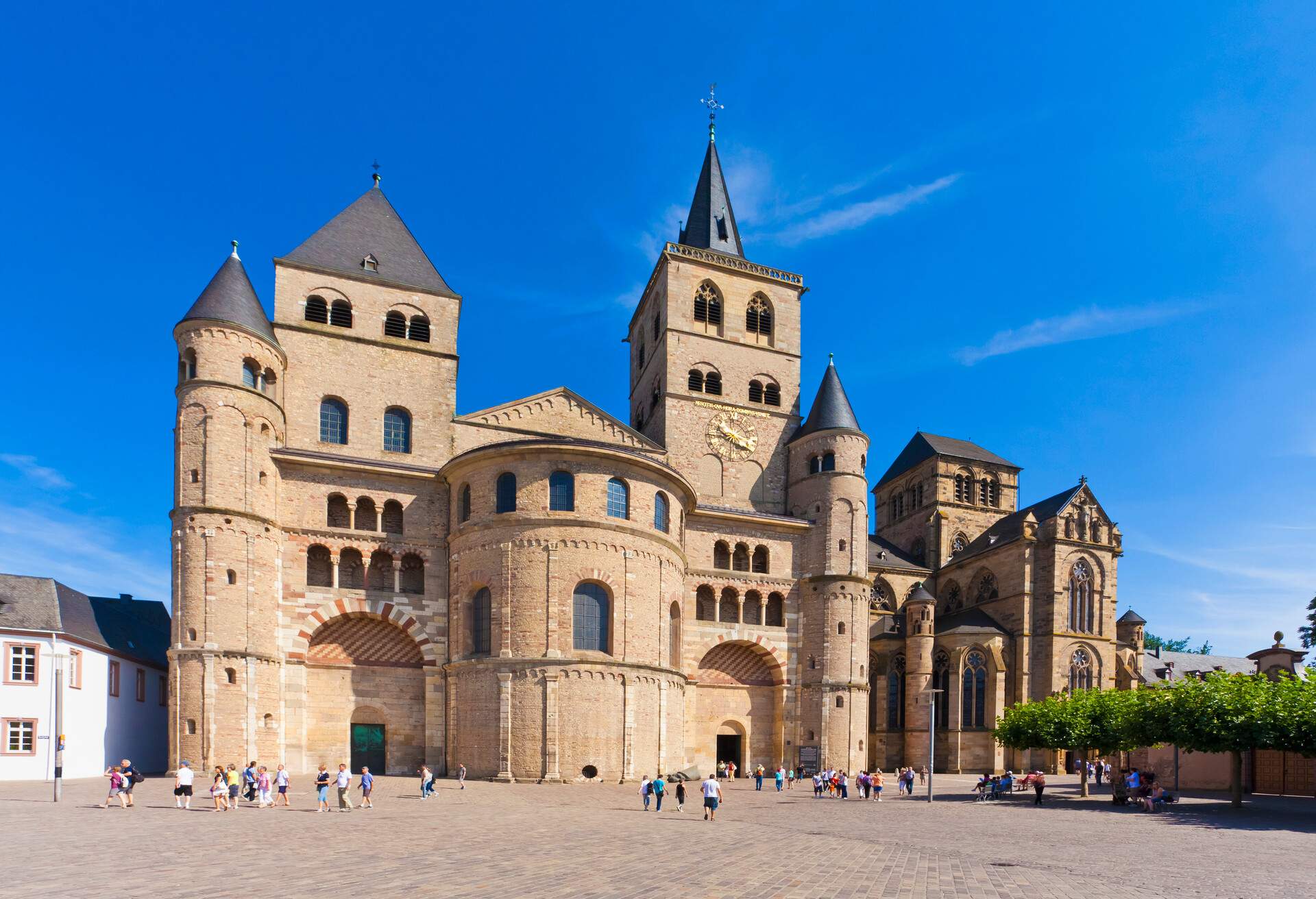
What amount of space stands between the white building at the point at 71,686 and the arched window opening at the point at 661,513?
22770mm

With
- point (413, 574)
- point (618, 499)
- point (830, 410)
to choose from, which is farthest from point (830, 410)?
point (413, 574)

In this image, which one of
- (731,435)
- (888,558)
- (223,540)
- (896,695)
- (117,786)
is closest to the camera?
(117,786)

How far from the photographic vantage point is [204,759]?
32844mm

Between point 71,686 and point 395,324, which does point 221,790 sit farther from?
point 395,324

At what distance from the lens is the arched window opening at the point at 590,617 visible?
36.2 metres

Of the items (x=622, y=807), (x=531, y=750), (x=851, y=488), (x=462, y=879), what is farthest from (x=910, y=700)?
(x=462, y=879)

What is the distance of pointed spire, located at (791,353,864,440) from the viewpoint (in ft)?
161

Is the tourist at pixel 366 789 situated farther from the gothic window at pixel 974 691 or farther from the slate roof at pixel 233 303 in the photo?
the gothic window at pixel 974 691

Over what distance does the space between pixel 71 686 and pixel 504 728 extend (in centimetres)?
1701

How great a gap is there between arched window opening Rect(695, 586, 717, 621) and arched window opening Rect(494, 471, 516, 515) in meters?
12.1

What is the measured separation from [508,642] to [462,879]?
22086mm

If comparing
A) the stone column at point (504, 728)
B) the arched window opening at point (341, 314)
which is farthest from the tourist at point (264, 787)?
the arched window opening at point (341, 314)

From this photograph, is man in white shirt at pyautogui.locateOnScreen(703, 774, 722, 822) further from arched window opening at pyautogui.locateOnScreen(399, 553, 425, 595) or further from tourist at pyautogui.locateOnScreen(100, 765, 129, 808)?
arched window opening at pyautogui.locateOnScreen(399, 553, 425, 595)

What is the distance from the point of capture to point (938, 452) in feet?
216
